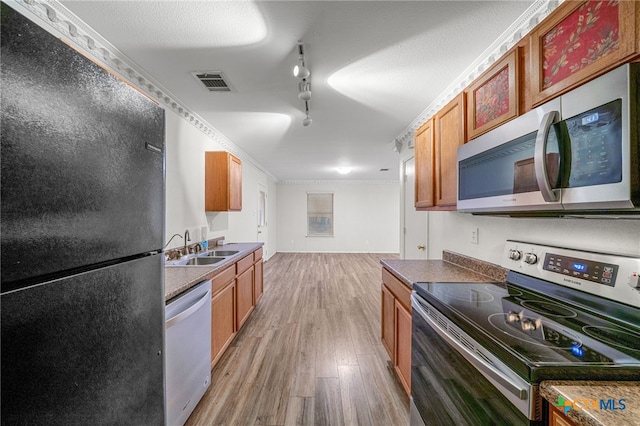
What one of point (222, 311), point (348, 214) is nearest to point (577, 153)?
point (222, 311)

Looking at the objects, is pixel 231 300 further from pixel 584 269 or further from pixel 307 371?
pixel 584 269

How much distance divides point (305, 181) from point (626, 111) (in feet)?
26.1

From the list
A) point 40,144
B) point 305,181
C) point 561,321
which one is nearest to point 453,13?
point 561,321

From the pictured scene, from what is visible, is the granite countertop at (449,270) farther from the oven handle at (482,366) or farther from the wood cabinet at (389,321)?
the oven handle at (482,366)

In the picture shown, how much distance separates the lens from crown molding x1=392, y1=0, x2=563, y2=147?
1.40 metres

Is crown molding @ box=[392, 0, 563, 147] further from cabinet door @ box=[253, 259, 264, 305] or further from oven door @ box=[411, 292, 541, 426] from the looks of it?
cabinet door @ box=[253, 259, 264, 305]

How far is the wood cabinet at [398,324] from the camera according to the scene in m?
1.71

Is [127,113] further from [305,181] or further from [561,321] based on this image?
[305,181]

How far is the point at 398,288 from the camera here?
1872 mm

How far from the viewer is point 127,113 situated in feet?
2.71

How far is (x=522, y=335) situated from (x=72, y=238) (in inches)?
56.3

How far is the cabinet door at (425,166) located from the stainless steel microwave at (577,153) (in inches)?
29.1

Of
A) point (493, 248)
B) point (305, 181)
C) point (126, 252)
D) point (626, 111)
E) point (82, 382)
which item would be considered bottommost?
point (82, 382)

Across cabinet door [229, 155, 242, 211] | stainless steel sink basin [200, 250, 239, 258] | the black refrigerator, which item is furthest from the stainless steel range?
cabinet door [229, 155, 242, 211]
